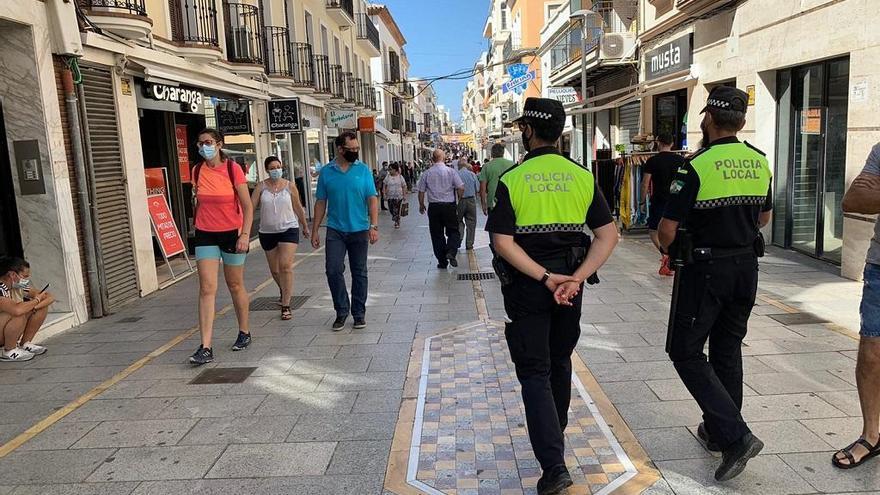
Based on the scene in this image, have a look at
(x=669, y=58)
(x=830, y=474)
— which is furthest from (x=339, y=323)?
(x=669, y=58)

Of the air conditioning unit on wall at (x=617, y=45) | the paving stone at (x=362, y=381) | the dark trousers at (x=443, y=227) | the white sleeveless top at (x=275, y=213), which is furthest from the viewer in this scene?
the air conditioning unit on wall at (x=617, y=45)

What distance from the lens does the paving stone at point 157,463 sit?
11.2ft

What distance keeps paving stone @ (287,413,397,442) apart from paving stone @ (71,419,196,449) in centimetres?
73

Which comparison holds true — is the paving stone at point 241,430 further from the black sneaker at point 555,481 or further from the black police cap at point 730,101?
the black police cap at point 730,101

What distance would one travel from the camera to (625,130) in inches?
720

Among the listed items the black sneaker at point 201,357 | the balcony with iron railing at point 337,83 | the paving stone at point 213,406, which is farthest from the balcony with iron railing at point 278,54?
the paving stone at point 213,406

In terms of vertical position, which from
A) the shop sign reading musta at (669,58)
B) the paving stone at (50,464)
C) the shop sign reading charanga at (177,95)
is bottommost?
the paving stone at (50,464)

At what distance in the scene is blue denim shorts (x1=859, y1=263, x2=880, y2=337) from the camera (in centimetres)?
312

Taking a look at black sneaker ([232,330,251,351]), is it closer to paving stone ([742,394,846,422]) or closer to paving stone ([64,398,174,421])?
paving stone ([64,398,174,421])

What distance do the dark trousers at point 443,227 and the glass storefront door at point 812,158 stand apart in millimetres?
4840

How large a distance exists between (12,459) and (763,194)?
4283mm

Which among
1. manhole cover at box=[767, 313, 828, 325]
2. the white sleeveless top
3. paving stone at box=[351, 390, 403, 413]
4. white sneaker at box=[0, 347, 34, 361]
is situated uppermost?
the white sleeveless top

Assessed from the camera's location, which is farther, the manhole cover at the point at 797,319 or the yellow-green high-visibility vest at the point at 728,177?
the manhole cover at the point at 797,319

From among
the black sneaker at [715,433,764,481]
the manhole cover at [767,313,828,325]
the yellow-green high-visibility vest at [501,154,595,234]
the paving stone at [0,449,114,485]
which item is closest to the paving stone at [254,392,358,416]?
the paving stone at [0,449,114,485]
